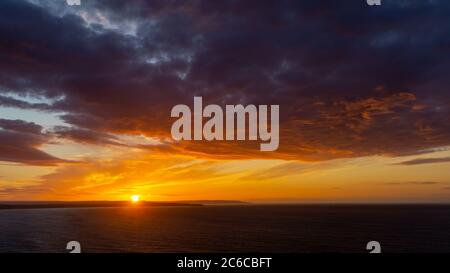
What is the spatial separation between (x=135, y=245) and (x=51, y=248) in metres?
17.1

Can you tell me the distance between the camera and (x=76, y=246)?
12109 mm

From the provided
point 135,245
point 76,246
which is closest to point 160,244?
point 135,245

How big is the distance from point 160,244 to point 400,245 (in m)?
54.4
